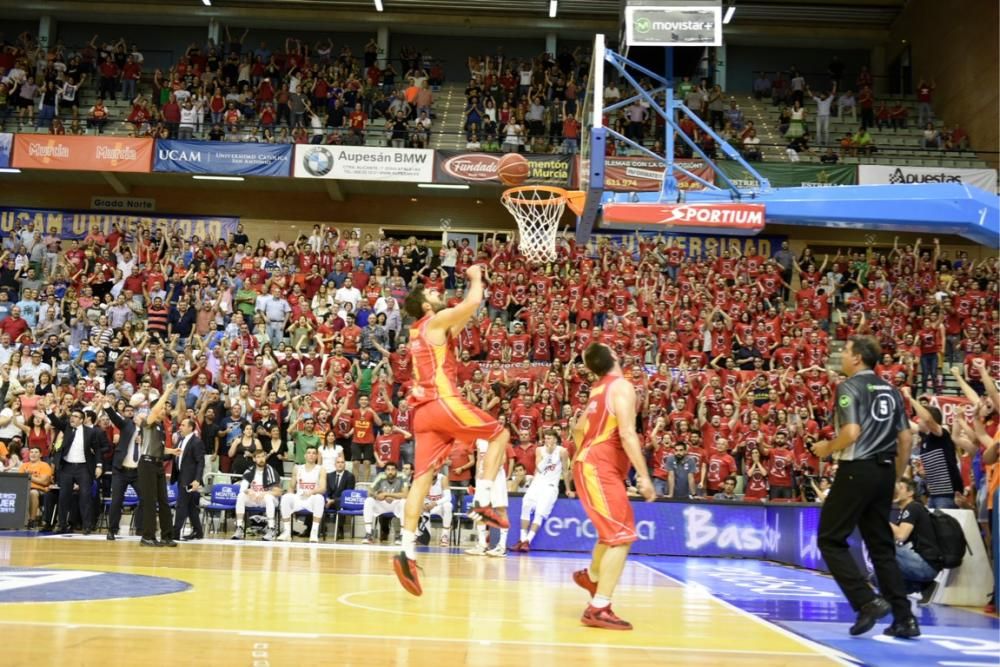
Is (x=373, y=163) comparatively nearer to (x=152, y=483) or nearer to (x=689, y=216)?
(x=152, y=483)

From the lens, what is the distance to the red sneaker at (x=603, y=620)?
22.1 feet

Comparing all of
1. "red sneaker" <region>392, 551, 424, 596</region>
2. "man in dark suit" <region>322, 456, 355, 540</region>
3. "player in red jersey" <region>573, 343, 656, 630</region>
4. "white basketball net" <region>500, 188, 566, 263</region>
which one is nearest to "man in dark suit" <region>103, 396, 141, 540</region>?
"man in dark suit" <region>322, 456, 355, 540</region>

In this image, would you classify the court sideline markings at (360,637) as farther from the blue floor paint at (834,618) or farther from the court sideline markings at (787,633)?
the blue floor paint at (834,618)

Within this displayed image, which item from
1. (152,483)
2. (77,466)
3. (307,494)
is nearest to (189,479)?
(152,483)

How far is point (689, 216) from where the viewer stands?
34.0 ft

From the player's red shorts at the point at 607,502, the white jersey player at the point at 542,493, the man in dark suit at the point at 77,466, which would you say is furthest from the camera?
the man in dark suit at the point at 77,466

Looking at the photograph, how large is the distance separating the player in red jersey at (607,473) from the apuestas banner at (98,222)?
963 inches

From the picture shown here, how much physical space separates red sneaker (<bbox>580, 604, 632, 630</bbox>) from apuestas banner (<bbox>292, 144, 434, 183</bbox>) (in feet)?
71.6

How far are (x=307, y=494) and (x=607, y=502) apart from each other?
10.0 meters

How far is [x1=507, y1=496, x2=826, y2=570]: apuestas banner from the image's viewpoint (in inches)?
590

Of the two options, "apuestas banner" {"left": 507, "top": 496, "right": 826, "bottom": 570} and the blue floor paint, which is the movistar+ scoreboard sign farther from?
the blue floor paint

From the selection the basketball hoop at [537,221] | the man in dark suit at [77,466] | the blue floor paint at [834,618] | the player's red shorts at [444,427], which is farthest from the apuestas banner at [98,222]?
the player's red shorts at [444,427]

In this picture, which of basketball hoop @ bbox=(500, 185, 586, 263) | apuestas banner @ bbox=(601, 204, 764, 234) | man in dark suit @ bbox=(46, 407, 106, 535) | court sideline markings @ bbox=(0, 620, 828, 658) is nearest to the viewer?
court sideline markings @ bbox=(0, 620, 828, 658)

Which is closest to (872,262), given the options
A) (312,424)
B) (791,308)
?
(791,308)
